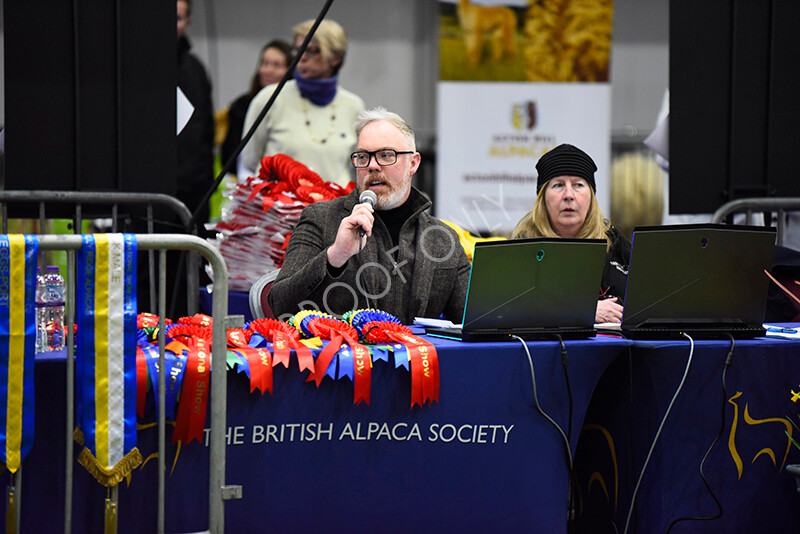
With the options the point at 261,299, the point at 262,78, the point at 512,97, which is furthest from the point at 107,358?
the point at 512,97

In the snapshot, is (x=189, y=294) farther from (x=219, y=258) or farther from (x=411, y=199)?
(x=219, y=258)

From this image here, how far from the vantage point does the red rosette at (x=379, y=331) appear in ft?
6.88

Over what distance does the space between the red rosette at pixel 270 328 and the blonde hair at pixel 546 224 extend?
1.04m

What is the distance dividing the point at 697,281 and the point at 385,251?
99 centimetres

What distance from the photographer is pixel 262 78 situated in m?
5.37

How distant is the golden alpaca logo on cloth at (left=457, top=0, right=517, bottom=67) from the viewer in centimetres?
636

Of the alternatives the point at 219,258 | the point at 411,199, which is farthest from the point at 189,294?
the point at 219,258

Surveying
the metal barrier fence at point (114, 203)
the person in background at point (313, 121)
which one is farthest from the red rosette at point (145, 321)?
the person in background at point (313, 121)

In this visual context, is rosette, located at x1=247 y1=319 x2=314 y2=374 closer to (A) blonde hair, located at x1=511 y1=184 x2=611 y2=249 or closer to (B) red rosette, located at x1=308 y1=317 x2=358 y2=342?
(B) red rosette, located at x1=308 y1=317 x2=358 y2=342

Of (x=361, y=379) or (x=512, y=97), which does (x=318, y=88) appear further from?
(x=361, y=379)

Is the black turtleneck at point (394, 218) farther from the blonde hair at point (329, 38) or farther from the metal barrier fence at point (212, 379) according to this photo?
the blonde hair at point (329, 38)

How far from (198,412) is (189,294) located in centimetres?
140

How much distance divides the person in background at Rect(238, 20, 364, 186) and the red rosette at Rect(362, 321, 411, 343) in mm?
2486

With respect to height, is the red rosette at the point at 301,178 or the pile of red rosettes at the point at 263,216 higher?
the red rosette at the point at 301,178
